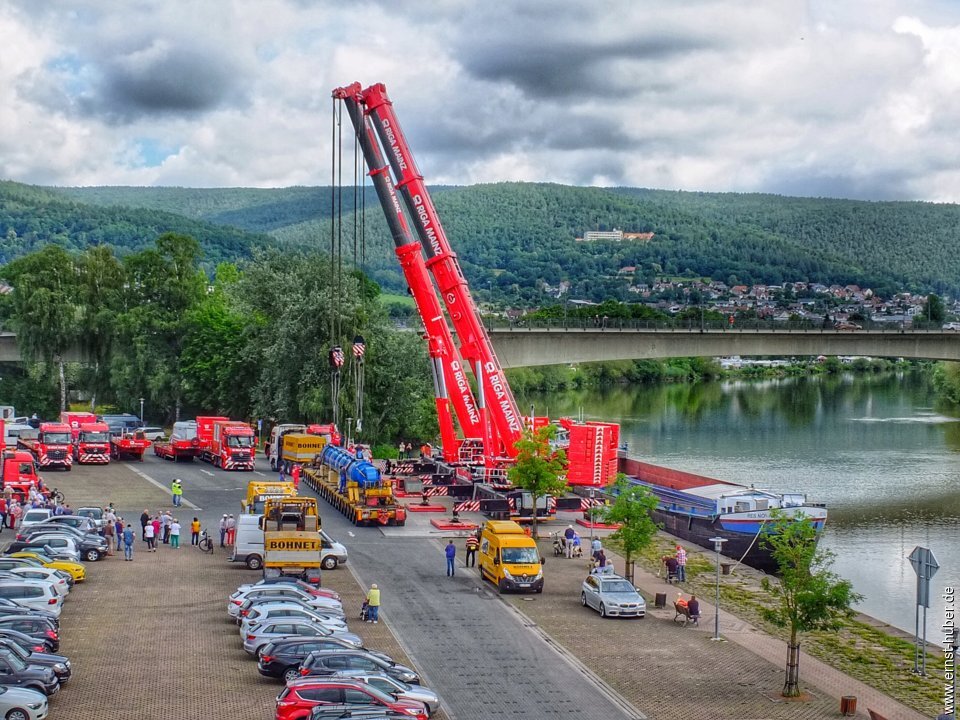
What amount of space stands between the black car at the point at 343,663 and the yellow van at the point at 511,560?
506 inches

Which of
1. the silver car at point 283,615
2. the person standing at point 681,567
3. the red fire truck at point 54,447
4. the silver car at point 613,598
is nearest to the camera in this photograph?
the silver car at point 283,615

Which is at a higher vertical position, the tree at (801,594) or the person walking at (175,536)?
the tree at (801,594)

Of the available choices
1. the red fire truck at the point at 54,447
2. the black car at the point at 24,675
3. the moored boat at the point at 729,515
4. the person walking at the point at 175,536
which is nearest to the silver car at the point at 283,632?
the black car at the point at 24,675

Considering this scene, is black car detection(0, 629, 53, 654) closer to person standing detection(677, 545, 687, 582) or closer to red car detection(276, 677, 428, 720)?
red car detection(276, 677, 428, 720)

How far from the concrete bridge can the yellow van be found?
47148 millimetres

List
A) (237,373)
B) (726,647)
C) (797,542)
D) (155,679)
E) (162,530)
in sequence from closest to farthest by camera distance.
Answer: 1. (155,679)
2. (797,542)
3. (726,647)
4. (162,530)
5. (237,373)

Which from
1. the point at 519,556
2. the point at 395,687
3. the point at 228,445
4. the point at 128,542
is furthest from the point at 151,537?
the point at 228,445

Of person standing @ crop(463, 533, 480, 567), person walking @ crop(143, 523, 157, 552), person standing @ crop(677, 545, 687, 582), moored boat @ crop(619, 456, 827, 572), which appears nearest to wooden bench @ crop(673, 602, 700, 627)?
person standing @ crop(677, 545, 687, 582)

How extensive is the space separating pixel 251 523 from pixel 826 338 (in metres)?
61.7

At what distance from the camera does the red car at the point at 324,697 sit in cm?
2525

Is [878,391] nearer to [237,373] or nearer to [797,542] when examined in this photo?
[237,373]

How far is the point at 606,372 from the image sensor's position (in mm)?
180500

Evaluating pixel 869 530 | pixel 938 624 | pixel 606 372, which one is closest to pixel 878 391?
pixel 606 372

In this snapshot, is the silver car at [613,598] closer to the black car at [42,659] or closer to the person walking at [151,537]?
the black car at [42,659]
